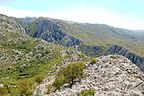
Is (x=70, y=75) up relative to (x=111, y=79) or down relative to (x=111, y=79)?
down

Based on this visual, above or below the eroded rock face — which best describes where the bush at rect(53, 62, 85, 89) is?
below

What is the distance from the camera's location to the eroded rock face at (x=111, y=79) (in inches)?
2833

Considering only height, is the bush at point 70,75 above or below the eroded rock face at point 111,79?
below

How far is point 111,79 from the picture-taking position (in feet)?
276

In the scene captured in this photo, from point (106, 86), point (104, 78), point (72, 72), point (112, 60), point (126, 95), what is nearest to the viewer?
point (126, 95)

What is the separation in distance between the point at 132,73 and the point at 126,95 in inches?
969

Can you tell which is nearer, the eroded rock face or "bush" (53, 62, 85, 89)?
the eroded rock face

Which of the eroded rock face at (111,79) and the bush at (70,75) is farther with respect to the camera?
the bush at (70,75)

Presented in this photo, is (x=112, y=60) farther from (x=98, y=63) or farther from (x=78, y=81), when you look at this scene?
(x=78, y=81)

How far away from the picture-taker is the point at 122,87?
75.2m

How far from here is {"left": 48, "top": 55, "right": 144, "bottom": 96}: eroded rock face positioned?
72.0 meters

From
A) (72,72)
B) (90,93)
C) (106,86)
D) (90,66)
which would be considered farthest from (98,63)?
(90,93)

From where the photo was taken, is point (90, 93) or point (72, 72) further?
point (72, 72)

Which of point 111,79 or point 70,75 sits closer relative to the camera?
point 111,79
